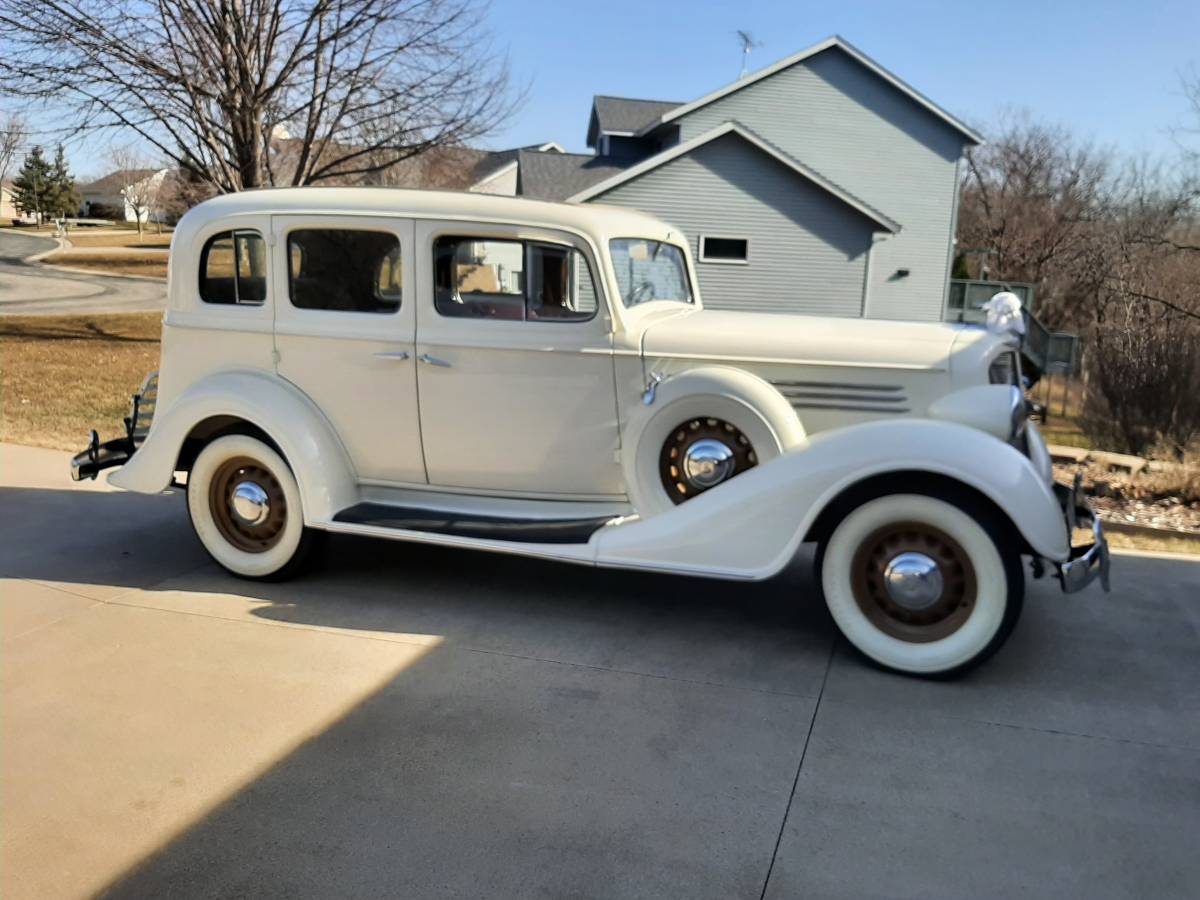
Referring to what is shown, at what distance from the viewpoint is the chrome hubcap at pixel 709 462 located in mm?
4094

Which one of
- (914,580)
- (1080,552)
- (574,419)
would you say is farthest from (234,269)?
Result: (1080,552)

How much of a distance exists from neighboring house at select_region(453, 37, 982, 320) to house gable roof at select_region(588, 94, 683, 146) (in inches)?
3.4

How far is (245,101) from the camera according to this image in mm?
11570

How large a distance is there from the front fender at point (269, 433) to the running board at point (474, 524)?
15 cm

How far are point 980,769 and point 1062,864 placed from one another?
491mm

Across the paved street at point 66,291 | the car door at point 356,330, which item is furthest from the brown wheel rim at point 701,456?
the paved street at point 66,291

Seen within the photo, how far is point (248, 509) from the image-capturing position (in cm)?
472

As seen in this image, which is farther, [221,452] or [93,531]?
[93,531]

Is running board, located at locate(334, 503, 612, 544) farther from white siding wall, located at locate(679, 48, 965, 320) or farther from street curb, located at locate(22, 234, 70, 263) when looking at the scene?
street curb, located at locate(22, 234, 70, 263)

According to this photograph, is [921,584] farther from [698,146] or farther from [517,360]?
[698,146]

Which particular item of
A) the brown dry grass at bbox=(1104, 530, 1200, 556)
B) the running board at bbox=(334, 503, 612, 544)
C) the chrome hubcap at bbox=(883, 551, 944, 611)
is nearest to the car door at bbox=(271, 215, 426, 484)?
the running board at bbox=(334, 503, 612, 544)

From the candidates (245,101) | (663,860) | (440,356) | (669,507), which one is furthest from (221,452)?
(245,101)

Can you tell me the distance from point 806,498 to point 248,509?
2.83m

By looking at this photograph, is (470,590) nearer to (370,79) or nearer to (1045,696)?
(1045,696)
